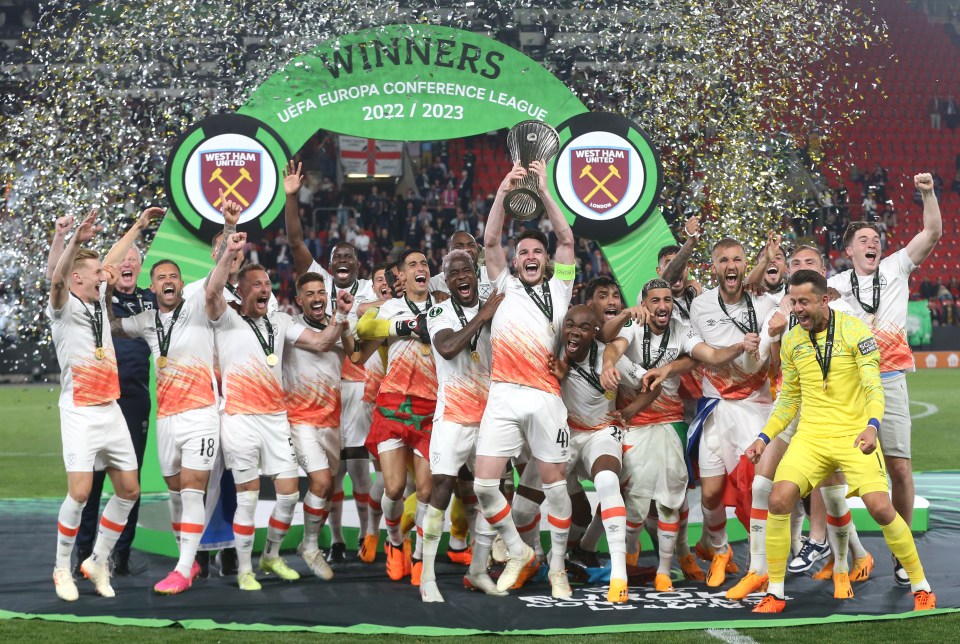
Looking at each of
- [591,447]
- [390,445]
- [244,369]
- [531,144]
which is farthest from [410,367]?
[531,144]

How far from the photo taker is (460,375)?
6520mm

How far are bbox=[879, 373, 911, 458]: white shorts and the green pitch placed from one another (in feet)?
4.21

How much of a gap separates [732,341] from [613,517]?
1.40m

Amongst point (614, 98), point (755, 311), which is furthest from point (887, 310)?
point (614, 98)

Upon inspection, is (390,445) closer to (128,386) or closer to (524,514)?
(524,514)

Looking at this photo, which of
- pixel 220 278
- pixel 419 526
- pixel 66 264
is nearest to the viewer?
pixel 66 264

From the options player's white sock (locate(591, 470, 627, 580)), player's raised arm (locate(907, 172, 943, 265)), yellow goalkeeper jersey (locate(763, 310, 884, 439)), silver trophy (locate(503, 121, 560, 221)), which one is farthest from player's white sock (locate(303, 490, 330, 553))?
player's raised arm (locate(907, 172, 943, 265))

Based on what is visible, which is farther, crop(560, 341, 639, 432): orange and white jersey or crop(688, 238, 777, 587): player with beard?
crop(688, 238, 777, 587): player with beard

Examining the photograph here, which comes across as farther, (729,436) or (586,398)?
(729,436)

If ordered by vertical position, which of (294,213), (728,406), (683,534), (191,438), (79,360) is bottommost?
(683,534)

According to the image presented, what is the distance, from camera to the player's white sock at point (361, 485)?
7641 mm

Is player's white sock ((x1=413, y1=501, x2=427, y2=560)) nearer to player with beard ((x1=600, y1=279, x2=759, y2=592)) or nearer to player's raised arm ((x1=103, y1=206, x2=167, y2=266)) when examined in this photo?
player with beard ((x1=600, y1=279, x2=759, y2=592))

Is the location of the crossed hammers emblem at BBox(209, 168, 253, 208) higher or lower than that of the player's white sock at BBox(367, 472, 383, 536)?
higher

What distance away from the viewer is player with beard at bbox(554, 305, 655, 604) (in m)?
6.24
